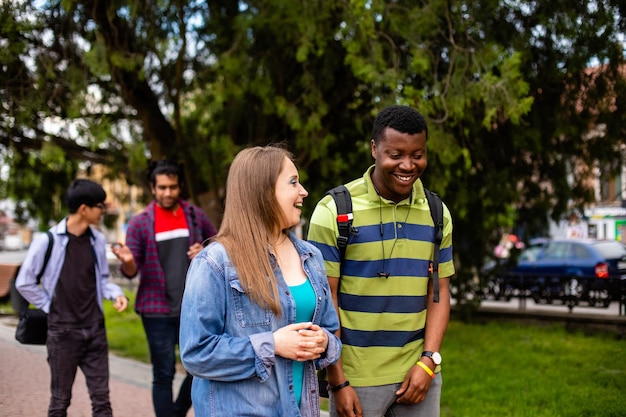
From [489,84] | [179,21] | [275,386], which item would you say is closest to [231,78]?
[179,21]

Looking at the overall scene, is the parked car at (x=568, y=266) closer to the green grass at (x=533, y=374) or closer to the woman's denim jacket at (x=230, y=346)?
the green grass at (x=533, y=374)

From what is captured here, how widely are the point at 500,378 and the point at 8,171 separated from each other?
7.11 metres

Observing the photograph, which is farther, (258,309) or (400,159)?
(400,159)

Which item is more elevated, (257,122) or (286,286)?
(257,122)

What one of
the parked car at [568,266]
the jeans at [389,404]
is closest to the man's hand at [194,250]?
the jeans at [389,404]

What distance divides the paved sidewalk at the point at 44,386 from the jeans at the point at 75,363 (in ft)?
4.58

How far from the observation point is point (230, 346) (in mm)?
2424

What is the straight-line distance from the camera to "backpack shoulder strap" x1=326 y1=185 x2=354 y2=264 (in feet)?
9.86

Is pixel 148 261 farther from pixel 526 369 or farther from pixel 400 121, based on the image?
pixel 526 369

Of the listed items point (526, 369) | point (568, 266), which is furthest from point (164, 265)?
point (568, 266)

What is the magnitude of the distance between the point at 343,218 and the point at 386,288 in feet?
1.15

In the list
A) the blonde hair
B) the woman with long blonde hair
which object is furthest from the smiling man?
the blonde hair

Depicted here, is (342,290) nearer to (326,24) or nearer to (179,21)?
(326,24)

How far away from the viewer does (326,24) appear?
24.9 ft
